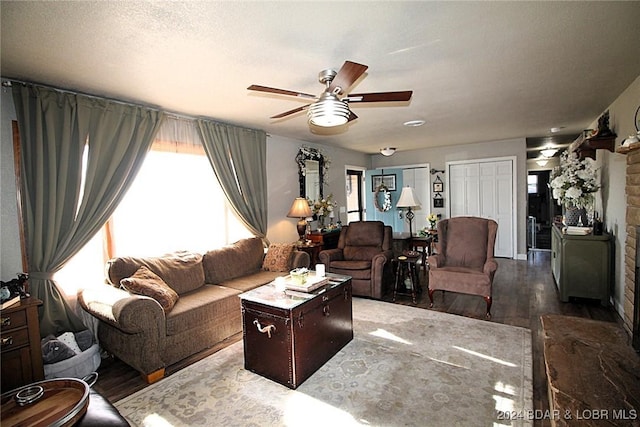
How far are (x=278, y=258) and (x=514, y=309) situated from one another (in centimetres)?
297

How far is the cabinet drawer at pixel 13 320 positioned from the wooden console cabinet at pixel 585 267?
534cm

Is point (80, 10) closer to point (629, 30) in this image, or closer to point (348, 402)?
point (348, 402)

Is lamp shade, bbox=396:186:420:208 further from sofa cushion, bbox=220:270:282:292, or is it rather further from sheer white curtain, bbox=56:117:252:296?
sheer white curtain, bbox=56:117:252:296

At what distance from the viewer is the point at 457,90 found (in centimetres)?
311

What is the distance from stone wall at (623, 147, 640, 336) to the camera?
111 inches

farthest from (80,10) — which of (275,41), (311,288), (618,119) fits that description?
(618,119)

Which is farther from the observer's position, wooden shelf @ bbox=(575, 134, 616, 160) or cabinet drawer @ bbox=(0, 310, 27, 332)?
wooden shelf @ bbox=(575, 134, 616, 160)

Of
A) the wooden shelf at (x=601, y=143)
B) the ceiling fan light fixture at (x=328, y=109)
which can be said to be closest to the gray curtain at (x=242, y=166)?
the ceiling fan light fixture at (x=328, y=109)

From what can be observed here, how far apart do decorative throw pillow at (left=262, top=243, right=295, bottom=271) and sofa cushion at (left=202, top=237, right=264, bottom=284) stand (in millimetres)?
126

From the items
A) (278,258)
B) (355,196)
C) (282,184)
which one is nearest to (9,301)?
(278,258)

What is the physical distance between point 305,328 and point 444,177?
5.77 m

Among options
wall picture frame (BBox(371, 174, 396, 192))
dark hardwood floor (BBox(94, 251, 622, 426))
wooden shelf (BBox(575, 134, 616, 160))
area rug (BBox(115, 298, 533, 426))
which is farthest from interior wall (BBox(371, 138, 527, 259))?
area rug (BBox(115, 298, 533, 426))

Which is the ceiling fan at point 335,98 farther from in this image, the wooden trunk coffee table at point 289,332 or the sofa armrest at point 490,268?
the sofa armrest at point 490,268

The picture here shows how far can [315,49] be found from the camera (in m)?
2.14
